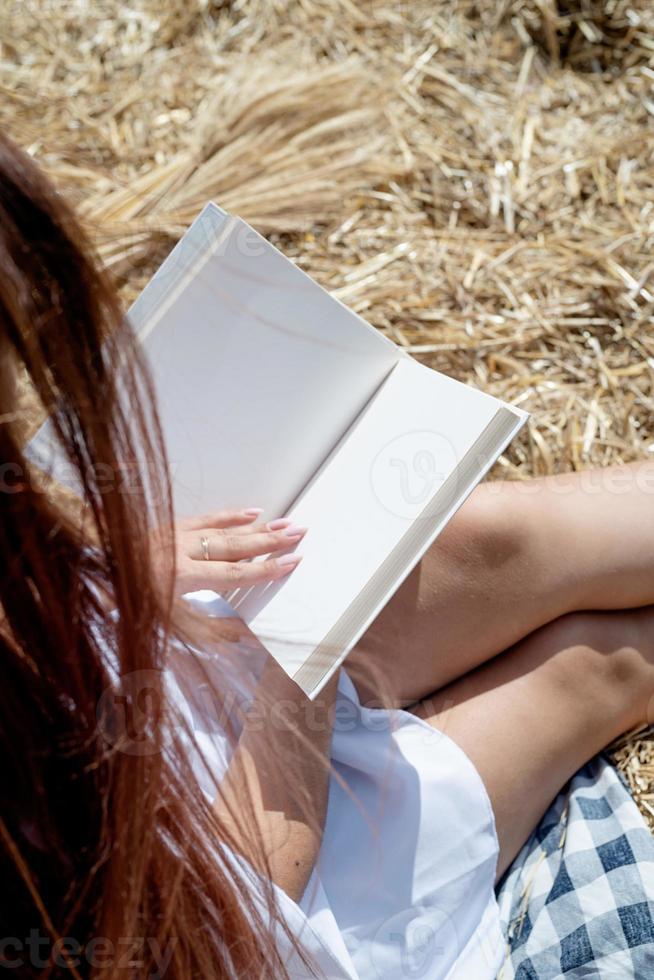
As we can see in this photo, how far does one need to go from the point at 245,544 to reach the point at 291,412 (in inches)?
4.6

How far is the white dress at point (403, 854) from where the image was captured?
73 cm

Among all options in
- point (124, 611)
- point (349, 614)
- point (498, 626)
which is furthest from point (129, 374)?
point (498, 626)

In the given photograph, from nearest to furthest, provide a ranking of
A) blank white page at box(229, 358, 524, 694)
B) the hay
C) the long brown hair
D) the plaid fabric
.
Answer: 1. the long brown hair
2. blank white page at box(229, 358, 524, 694)
3. the plaid fabric
4. the hay

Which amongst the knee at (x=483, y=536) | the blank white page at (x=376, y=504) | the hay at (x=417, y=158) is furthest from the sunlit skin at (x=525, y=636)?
A: the hay at (x=417, y=158)

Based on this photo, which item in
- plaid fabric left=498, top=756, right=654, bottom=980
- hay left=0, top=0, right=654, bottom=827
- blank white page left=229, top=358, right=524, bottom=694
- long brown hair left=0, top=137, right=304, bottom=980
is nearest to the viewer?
long brown hair left=0, top=137, right=304, bottom=980

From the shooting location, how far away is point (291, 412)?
0.76 m

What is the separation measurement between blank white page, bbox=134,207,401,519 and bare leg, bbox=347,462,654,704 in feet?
0.50

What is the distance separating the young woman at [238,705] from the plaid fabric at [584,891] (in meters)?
0.05

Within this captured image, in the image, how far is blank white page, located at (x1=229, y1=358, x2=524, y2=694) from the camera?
66 centimetres

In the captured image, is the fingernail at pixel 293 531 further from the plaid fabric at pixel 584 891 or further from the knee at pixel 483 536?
the plaid fabric at pixel 584 891

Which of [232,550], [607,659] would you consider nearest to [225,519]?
[232,550]

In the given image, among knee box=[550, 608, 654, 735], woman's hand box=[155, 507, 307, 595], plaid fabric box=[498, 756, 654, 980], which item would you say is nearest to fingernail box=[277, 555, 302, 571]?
woman's hand box=[155, 507, 307, 595]

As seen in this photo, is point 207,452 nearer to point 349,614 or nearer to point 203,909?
point 349,614

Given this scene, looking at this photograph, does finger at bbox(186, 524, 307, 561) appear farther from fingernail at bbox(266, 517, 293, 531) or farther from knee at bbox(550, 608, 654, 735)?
knee at bbox(550, 608, 654, 735)
